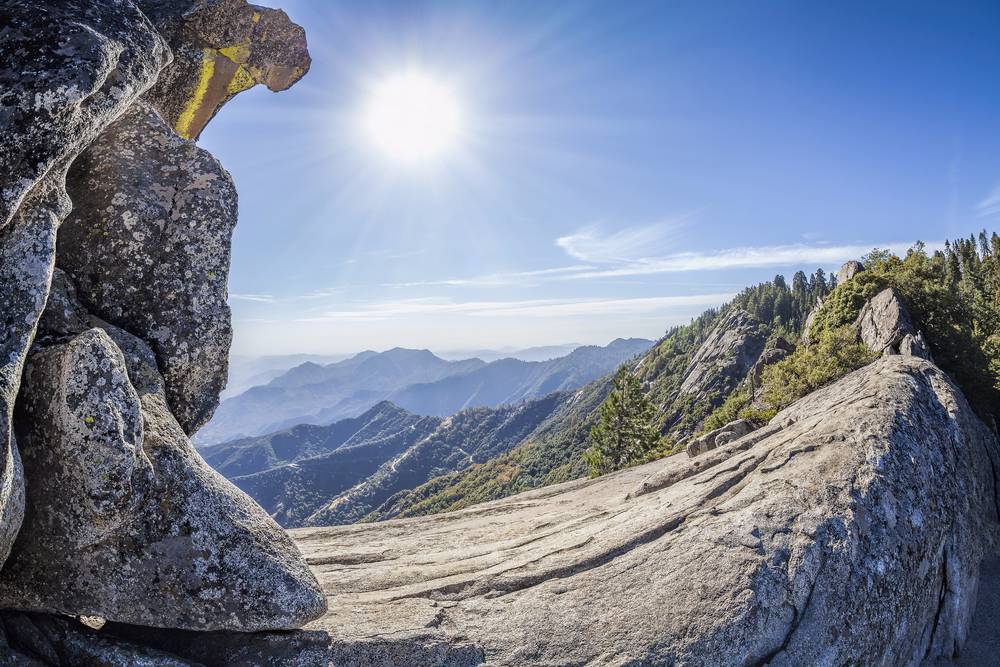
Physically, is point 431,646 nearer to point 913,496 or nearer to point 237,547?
point 237,547

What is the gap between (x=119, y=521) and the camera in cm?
753

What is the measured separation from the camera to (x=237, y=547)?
846 cm

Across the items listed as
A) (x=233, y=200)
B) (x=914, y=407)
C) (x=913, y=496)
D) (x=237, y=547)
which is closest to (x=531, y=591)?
(x=237, y=547)

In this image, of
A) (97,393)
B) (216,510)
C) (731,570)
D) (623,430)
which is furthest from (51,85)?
(623,430)

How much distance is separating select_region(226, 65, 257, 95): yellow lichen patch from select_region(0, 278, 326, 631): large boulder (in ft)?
33.1

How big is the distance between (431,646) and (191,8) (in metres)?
16.3

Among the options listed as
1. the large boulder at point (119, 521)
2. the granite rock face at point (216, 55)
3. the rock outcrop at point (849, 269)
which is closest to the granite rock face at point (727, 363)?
the rock outcrop at point (849, 269)

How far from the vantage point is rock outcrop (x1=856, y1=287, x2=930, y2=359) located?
85.7 feet

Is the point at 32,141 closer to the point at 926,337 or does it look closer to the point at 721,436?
the point at 721,436

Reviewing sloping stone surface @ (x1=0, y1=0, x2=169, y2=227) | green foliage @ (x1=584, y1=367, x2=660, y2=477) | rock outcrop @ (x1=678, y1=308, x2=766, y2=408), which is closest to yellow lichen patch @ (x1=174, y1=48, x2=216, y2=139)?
sloping stone surface @ (x1=0, y1=0, x2=169, y2=227)

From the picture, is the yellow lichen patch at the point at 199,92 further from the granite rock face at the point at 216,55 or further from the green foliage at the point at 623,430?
the green foliage at the point at 623,430

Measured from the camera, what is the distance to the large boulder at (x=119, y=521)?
24.0 ft

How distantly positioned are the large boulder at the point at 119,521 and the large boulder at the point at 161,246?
1093mm

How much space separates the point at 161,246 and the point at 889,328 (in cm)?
3531
